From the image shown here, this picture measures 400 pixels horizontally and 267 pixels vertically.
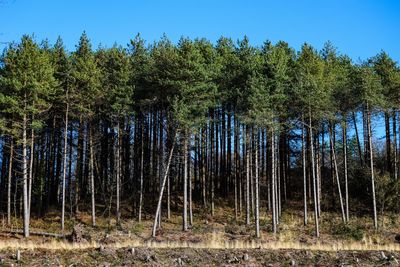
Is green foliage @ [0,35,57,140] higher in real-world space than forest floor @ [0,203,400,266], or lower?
higher

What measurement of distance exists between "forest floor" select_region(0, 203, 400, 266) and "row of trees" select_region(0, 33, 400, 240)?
3.63ft

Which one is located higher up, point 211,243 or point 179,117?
point 179,117

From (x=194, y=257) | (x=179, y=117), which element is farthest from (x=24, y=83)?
(x=194, y=257)

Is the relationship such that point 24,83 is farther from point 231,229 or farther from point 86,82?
point 231,229

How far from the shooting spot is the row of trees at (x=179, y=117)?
32.8 meters

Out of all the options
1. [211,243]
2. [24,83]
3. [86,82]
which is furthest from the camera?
[86,82]

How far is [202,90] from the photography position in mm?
34250

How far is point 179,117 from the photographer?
105 ft

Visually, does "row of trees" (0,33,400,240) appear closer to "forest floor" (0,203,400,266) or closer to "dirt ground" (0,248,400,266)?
"forest floor" (0,203,400,266)

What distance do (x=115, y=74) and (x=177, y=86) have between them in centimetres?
546

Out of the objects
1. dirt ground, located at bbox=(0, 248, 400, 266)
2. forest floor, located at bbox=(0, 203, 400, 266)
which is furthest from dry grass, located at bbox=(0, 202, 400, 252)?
dirt ground, located at bbox=(0, 248, 400, 266)

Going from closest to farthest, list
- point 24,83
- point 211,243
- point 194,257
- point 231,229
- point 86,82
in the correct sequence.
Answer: point 194,257, point 211,243, point 24,83, point 231,229, point 86,82

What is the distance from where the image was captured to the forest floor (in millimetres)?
18453

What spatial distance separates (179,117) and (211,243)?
33.3 ft
